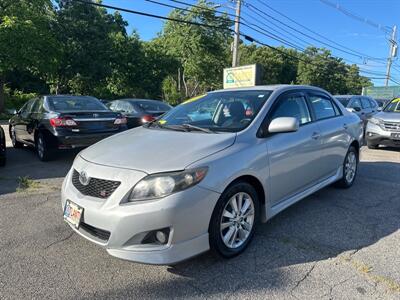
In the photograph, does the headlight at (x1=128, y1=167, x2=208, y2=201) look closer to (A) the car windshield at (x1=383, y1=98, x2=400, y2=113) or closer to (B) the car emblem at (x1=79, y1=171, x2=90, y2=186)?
(B) the car emblem at (x1=79, y1=171, x2=90, y2=186)

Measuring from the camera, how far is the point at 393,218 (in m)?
4.36

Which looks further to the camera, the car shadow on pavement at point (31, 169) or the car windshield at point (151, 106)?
the car windshield at point (151, 106)

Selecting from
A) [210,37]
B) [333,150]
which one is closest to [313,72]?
[210,37]

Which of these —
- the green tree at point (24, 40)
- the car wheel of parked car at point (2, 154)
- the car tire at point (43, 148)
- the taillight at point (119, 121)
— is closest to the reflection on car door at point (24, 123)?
the car tire at point (43, 148)

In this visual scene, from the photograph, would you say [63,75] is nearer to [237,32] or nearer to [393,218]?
[237,32]

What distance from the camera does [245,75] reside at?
20.9 metres

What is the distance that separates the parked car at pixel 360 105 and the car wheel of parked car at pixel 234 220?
9498mm

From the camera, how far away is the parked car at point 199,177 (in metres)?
2.80

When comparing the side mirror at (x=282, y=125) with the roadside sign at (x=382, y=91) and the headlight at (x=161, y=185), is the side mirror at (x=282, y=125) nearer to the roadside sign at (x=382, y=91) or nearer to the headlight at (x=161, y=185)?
the headlight at (x=161, y=185)

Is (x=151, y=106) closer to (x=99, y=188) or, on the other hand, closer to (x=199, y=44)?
(x=99, y=188)

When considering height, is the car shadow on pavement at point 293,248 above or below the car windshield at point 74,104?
below

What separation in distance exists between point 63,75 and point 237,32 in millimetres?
14483

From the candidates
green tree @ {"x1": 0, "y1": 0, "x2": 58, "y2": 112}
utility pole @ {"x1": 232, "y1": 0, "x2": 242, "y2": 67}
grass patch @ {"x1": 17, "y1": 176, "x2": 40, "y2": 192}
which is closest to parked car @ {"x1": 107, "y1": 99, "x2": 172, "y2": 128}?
grass patch @ {"x1": 17, "y1": 176, "x2": 40, "y2": 192}

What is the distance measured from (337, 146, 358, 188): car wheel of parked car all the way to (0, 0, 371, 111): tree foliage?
19354mm
